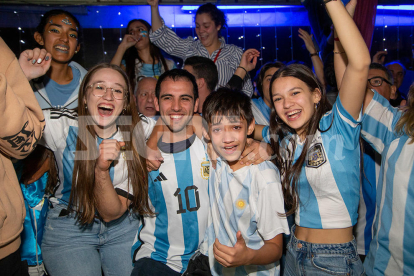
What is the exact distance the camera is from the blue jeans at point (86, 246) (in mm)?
1648

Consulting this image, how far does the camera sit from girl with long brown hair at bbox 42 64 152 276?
1.66m

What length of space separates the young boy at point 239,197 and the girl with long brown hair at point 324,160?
0.13 metres

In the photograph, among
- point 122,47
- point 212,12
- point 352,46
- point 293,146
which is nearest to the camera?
point 352,46

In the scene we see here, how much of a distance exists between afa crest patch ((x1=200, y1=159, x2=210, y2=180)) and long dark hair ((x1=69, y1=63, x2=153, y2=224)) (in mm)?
320

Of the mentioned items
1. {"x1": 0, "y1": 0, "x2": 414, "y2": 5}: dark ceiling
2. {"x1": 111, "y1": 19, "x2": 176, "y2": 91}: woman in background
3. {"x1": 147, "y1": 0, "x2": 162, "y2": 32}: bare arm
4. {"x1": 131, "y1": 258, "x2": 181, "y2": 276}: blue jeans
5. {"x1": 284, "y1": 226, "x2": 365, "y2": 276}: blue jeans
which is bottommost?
{"x1": 131, "y1": 258, "x2": 181, "y2": 276}: blue jeans

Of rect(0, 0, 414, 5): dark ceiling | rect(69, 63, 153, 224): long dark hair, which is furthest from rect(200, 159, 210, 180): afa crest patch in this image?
rect(0, 0, 414, 5): dark ceiling

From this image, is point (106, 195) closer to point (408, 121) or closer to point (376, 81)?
point (408, 121)

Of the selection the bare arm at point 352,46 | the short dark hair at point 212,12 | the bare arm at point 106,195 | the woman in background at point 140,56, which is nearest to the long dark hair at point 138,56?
the woman in background at point 140,56

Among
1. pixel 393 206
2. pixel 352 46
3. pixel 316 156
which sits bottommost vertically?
pixel 393 206

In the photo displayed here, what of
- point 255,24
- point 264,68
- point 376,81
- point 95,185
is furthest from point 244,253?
point 255,24

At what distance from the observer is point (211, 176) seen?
5.57 ft

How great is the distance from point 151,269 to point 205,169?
0.59 m

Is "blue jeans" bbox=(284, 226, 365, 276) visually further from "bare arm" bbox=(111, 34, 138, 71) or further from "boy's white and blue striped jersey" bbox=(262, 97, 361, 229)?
"bare arm" bbox=(111, 34, 138, 71)

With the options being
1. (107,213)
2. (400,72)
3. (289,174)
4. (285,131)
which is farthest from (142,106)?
(400,72)
